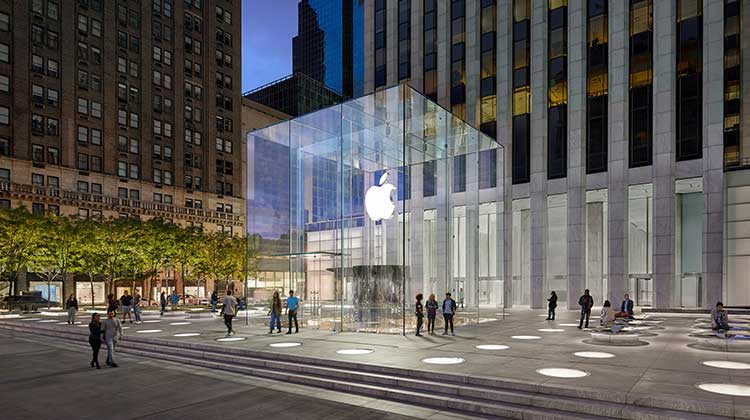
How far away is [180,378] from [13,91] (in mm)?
66409

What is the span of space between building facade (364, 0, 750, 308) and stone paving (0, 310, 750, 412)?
42.6ft

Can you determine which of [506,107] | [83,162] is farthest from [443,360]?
[83,162]

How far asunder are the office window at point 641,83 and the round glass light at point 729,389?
2975cm

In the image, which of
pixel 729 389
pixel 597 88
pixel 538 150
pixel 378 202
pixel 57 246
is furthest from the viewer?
pixel 57 246

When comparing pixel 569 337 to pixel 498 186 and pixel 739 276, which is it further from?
pixel 739 276

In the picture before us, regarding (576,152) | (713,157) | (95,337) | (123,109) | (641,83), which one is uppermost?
(123,109)

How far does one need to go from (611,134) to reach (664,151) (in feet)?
12.5

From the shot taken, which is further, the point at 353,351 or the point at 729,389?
the point at 353,351

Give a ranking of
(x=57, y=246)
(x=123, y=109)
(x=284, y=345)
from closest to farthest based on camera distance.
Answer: (x=284, y=345) → (x=57, y=246) → (x=123, y=109)

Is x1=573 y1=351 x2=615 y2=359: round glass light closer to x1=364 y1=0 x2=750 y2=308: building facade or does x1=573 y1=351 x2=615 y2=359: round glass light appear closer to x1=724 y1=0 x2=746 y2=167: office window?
x1=364 y1=0 x2=750 y2=308: building facade

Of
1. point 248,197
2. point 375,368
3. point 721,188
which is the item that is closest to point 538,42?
point 721,188

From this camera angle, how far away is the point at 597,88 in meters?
40.7

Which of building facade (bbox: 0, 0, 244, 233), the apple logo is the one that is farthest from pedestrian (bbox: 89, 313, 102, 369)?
building facade (bbox: 0, 0, 244, 233)

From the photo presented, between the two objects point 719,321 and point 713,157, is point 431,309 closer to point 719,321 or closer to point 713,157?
point 719,321
